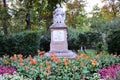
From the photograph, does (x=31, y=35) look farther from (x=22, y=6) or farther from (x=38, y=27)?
(x=38, y=27)

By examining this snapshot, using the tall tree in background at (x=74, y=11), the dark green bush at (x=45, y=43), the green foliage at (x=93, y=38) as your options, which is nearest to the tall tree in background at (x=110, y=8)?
the tall tree in background at (x=74, y=11)

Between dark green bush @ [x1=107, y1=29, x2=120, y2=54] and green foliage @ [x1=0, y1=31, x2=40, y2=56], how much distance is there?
14.7 feet

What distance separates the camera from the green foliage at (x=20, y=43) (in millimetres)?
14062

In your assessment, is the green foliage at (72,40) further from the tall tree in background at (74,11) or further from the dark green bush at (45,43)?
the tall tree in background at (74,11)

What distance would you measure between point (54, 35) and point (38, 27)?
791cm

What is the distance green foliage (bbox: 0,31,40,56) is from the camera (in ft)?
46.1

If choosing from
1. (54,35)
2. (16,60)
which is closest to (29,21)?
(54,35)

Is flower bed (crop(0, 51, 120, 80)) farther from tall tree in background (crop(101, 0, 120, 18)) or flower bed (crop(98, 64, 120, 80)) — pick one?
tall tree in background (crop(101, 0, 120, 18))

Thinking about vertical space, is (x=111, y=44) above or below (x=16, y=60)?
below

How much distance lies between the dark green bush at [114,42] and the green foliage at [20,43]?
→ 449 centimetres

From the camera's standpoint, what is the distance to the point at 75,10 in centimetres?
3119

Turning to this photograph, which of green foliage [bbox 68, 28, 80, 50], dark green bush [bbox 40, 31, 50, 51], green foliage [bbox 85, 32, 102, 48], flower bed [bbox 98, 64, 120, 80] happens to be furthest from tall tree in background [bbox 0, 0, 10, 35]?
flower bed [bbox 98, 64, 120, 80]

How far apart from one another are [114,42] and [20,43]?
5.55m

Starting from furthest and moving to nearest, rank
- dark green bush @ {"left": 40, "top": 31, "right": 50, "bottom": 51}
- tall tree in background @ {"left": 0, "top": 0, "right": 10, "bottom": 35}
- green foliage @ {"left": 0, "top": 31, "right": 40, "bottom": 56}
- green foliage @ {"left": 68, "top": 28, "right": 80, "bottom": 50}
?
green foliage @ {"left": 68, "top": 28, "right": 80, "bottom": 50} → dark green bush @ {"left": 40, "top": 31, "right": 50, "bottom": 51} → tall tree in background @ {"left": 0, "top": 0, "right": 10, "bottom": 35} → green foliage @ {"left": 0, "top": 31, "right": 40, "bottom": 56}
